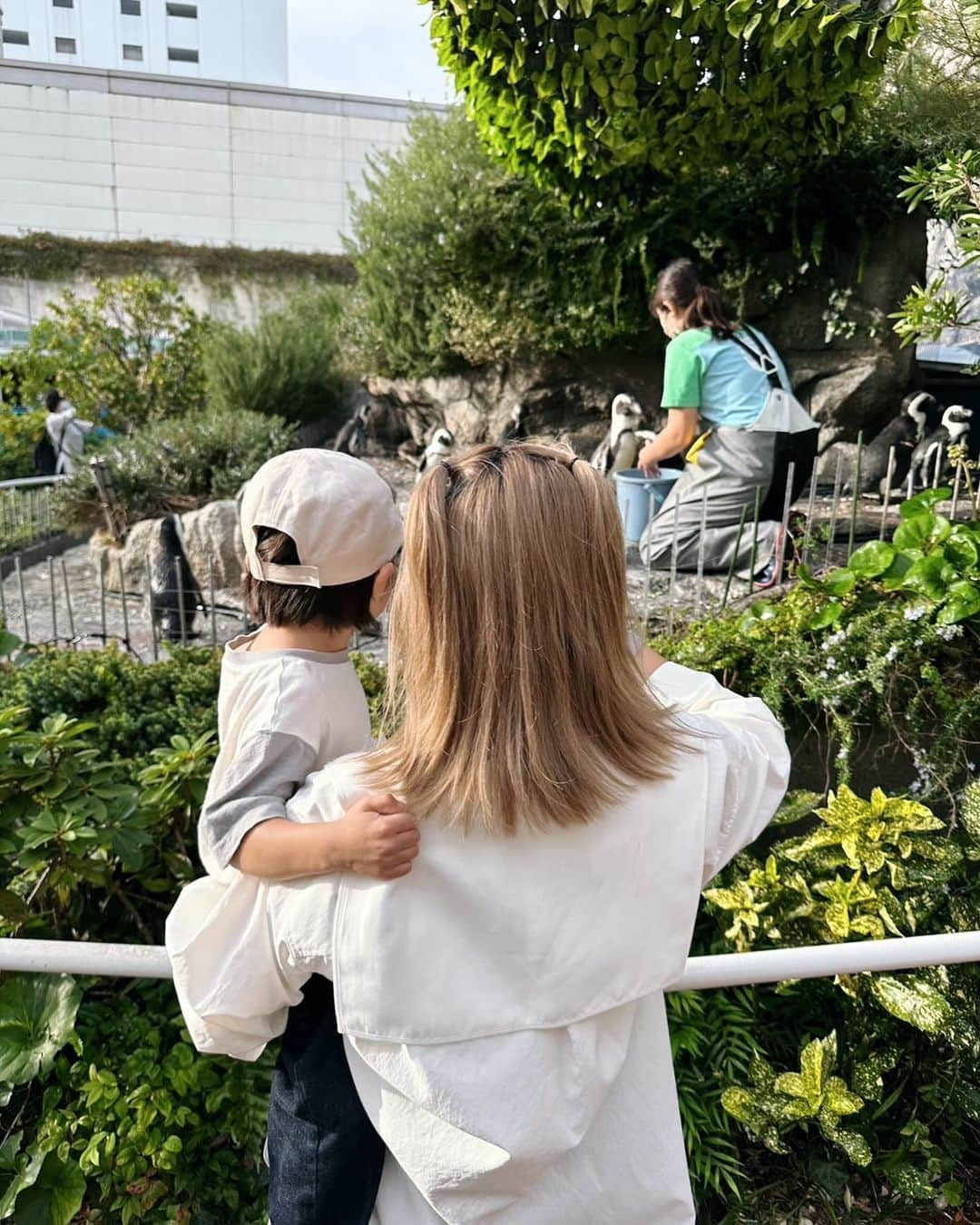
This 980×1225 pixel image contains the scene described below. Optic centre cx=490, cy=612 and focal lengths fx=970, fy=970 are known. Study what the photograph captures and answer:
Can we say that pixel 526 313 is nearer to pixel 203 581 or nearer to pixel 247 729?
pixel 203 581

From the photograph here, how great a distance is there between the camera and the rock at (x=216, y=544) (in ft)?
22.4

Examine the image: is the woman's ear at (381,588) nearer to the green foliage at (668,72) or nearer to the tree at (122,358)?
the green foliage at (668,72)

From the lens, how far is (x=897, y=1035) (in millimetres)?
2072

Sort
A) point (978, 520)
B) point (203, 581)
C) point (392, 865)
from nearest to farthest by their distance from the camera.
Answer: point (392, 865), point (978, 520), point (203, 581)

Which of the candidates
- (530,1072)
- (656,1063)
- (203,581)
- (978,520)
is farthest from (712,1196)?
(203,581)

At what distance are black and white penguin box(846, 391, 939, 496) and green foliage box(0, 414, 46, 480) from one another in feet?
29.4

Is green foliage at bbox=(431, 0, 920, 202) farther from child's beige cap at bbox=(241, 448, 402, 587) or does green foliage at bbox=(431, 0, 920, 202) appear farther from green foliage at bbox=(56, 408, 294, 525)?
child's beige cap at bbox=(241, 448, 402, 587)

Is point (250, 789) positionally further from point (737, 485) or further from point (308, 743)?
point (737, 485)

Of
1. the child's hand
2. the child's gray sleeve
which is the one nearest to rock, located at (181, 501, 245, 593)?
the child's gray sleeve

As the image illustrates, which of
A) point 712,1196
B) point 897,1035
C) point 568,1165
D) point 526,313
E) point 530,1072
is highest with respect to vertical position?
point 526,313

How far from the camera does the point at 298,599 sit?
1.43 meters

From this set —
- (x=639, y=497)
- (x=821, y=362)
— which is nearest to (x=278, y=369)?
(x=821, y=362)

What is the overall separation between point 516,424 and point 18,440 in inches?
243

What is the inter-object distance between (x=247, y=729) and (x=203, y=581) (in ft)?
18.9
